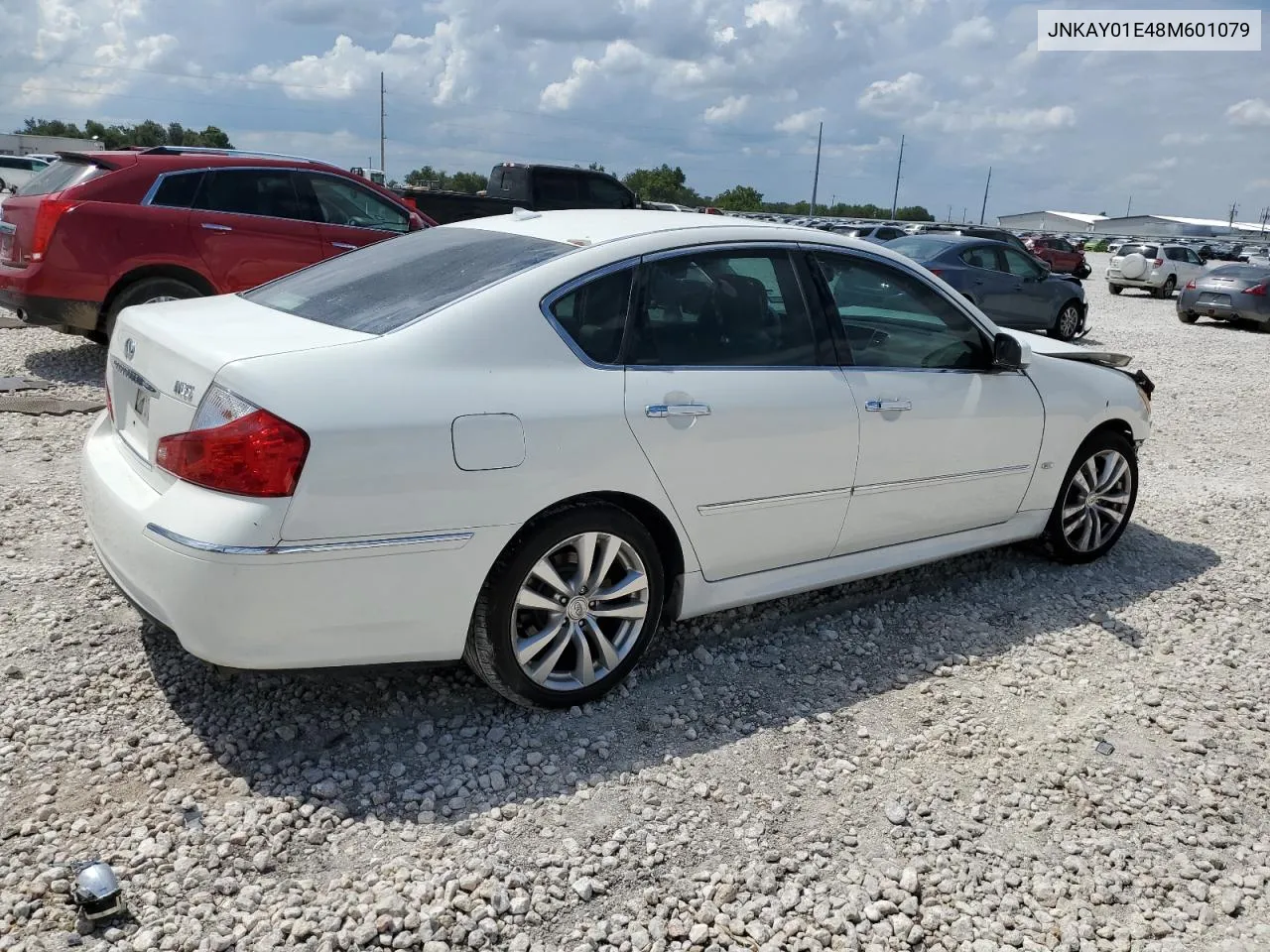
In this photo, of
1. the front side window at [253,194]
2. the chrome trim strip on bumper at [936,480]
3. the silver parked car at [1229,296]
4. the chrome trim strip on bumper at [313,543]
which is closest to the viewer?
the chrome trim strip on bumper at [313,543]

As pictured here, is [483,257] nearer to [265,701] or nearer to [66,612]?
[265,701]

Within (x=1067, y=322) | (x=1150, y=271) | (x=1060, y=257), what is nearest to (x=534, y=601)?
(x=1067, y=322)

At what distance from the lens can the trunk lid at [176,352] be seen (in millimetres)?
3070

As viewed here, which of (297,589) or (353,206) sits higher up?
(353,206)

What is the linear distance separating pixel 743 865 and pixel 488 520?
48.2 inches

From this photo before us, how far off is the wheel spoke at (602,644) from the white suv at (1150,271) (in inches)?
1089

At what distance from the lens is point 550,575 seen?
3369mm

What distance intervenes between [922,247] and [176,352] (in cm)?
1275

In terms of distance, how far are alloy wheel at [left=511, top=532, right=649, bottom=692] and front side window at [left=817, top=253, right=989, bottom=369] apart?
1338 mm

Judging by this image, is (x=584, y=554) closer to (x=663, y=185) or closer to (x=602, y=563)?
(x=602, y=563)

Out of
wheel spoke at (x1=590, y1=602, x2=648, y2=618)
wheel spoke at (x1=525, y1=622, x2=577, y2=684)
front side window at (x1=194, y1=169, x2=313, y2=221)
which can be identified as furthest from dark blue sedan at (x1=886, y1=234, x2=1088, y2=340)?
wheel spoke at (x1=525, y1=622, x2=577, y2=684)

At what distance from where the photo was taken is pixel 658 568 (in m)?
3.63

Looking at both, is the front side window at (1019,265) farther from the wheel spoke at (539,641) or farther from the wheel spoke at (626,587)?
the wheel spoke at (539,641)

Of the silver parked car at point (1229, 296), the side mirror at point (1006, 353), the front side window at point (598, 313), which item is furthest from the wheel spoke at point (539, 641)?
the silver parked car at point (1229, 296)
